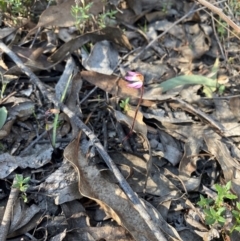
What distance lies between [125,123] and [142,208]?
45 centimetres

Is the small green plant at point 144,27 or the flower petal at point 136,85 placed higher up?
the small green plant at point 144,27

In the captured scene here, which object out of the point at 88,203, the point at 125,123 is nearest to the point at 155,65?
the point at 125,123

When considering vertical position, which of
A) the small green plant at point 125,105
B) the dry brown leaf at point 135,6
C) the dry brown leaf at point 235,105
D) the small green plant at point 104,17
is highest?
the small green plant at point 104,17

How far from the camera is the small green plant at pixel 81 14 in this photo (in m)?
2.13

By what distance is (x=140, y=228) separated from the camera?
1716 millimetres

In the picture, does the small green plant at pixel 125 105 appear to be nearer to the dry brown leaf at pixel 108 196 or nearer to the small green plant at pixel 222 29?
the dry brown leaf at pixel 108 196

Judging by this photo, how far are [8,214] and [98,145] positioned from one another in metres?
0.44

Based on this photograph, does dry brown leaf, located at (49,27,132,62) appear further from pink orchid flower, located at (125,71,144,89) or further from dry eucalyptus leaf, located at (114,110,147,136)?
dry eucalyptus leaf, located at (114,110,147,136)

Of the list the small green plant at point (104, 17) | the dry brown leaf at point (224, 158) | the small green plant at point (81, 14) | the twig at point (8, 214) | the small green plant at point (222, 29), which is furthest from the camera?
the small green plant at point (222, 29)

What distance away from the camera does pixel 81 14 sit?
2324 mm

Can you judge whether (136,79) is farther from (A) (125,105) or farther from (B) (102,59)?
(B) (102,59)

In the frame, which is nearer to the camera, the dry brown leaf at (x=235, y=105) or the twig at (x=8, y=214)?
the twig at (x=8, y=214)

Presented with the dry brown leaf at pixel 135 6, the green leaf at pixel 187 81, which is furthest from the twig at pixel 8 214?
the dry brown leaf at pixel 135 6

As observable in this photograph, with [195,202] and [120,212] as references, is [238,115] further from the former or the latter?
[120,212]
